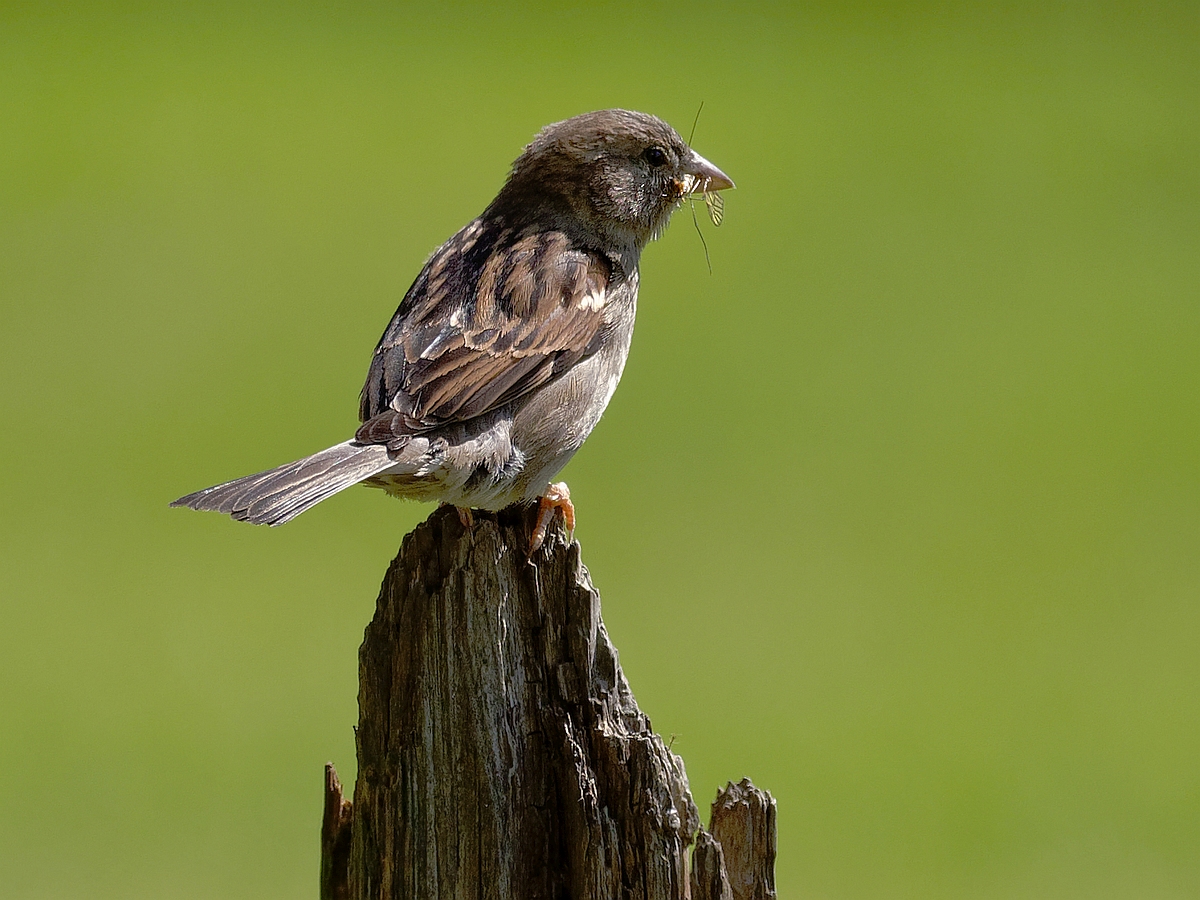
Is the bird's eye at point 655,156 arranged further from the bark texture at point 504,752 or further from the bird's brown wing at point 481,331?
the bark texture at point 504,752

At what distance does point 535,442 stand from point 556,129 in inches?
46.3

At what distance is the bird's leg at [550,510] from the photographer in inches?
137

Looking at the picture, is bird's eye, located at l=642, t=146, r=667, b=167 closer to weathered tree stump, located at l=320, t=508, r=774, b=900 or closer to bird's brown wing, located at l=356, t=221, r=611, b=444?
bird's brown wing, located at l=356, t=221, r=611, b=444

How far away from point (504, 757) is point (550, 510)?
0.91 m

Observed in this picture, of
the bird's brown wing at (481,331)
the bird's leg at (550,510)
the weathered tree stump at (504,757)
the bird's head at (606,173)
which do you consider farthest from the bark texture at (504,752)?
the bird's head at (606,173)

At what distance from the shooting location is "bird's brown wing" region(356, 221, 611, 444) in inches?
151

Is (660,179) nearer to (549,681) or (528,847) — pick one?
(549,681)

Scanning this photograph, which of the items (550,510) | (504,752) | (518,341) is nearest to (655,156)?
(518,341)

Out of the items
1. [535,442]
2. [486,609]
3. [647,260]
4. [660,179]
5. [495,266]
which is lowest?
[486,609]

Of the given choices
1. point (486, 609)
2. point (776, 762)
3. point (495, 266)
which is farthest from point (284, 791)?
point (486, 609)

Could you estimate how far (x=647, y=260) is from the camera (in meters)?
12.5

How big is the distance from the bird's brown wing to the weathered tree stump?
1.92 feet

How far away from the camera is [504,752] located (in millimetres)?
3111

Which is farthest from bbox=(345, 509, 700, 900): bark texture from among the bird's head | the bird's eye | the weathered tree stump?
the bird's eye
